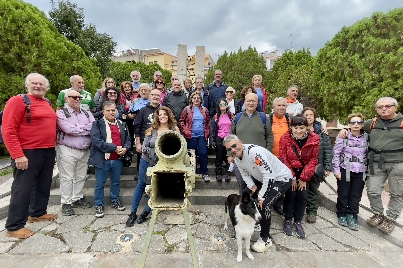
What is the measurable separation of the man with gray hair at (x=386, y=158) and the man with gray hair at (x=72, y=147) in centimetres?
450

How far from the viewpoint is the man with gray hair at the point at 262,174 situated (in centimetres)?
311

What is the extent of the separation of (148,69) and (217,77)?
31.9 m

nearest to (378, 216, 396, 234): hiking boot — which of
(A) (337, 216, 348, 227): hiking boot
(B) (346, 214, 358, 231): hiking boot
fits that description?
(B) (346, 214, 358, 231): hiking boot

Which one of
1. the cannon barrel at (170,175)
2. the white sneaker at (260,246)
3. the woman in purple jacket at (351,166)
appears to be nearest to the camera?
the cannon barrel at (170,175)

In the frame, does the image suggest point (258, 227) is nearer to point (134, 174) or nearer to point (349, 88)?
point (134, 174)

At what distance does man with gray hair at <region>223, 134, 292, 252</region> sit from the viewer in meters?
3.11

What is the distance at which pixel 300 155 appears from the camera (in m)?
3.60

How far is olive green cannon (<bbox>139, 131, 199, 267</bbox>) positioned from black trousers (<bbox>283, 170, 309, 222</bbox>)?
76.4 inches

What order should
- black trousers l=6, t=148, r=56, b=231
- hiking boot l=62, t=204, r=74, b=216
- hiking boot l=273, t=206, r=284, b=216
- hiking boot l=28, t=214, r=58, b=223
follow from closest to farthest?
black trousers l=6, t=148, r=56, b=231 → hiking boot l=28, t=214, r=58, b=223 → hiking boot l=62, t=204, r=74, b=216 → hiking boot l=273, t=206, r=284, b=216

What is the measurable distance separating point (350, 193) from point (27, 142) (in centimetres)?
530

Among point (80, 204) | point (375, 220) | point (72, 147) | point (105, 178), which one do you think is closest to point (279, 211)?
point (375, 220)

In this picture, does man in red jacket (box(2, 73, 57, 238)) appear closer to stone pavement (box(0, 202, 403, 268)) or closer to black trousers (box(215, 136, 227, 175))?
stone pavement (box(0, 202, 403, 268))

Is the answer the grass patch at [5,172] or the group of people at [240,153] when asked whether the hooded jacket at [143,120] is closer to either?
the group of people at [240,153]

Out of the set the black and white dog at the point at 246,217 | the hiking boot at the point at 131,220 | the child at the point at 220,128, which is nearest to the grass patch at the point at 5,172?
the hiking boot at the point at 131,220
